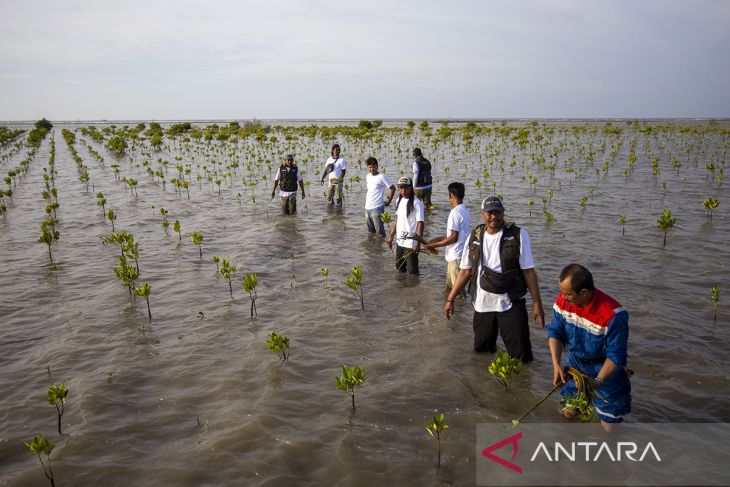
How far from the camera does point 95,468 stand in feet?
11.3

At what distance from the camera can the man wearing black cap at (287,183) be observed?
1109 centimetres

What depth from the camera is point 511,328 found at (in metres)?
4.41

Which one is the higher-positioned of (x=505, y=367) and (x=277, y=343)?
(x=505, y=367)

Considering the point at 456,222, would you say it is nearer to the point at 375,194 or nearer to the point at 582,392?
the point at 582,392

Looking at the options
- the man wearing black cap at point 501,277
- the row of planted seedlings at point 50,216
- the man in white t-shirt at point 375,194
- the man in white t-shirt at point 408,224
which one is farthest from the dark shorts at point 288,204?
the man wearing black cap at point 501,277

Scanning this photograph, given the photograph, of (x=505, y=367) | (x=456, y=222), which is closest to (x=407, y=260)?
(x=456, y=222)

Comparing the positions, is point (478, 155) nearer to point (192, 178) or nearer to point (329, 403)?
point (192, 178)

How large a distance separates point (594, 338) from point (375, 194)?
19.7 feet

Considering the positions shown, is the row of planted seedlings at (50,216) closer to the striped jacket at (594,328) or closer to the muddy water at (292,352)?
the muddy water at (292,352)

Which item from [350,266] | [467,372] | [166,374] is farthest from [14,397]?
[350,266]

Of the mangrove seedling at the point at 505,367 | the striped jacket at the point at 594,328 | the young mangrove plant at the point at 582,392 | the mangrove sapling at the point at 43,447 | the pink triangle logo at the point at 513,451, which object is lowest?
the pink triangle logo at the point at 513,451

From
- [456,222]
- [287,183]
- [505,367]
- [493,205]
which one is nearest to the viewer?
[505,367]

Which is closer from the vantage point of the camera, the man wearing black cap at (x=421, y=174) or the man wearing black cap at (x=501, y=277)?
the man wearing black cap at (x=501, y=277)

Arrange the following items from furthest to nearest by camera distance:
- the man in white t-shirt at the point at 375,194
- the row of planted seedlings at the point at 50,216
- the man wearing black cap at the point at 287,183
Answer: the man wearing black cap at the point at 287,183 < the man in white t-shirt at the point at 375,194 < the row of planted seedlings at the point at 50,216
